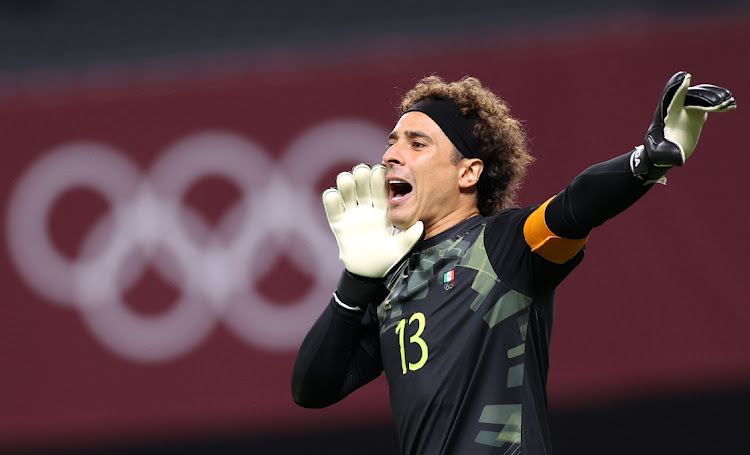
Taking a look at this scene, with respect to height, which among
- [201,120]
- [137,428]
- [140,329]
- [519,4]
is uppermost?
[519,4]

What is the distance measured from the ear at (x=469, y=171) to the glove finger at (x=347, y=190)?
35 cm

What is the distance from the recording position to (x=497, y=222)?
3232mm

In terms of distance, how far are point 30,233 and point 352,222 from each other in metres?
3.10

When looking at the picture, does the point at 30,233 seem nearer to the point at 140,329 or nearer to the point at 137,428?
the point at 140,329

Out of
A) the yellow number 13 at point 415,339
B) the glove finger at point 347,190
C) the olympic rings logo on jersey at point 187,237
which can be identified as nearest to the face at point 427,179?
the glove finger at point 347,190

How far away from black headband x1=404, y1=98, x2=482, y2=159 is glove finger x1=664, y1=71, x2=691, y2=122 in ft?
2.97

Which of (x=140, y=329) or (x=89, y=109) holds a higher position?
(x=89, y=109)

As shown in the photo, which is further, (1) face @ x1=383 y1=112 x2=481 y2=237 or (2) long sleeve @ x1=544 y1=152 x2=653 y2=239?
(1) face @ x1=383 y1=112 x2=481 y2=237

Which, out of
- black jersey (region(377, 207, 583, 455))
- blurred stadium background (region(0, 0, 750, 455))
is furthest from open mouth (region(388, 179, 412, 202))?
blurred stadium background (region(0, 0, 750, 455))

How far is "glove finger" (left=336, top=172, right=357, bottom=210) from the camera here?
3.59m

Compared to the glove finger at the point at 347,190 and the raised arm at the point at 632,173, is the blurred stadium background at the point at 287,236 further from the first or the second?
the raised arm at the point at 632,173

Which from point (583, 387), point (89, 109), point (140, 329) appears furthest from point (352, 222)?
point (89, 109)

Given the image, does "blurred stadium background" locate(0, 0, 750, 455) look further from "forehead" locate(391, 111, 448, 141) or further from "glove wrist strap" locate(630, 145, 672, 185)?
"glove wrist strap" locate(630, 145, 672, 185)

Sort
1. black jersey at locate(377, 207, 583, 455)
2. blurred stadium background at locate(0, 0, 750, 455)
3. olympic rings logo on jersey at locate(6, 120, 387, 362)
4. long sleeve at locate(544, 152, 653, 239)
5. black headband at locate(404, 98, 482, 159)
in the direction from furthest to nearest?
olympic rings logo on jersey at locate(6, 120, 387, 362) → blurred stadium background at locate(0, 0, 750, 455) → black headband at locate(404, 98, 482, 159) → black jersey at locate(377, 207, 583, 455) → long sleeve at locate(544, 152, 653, 239)
